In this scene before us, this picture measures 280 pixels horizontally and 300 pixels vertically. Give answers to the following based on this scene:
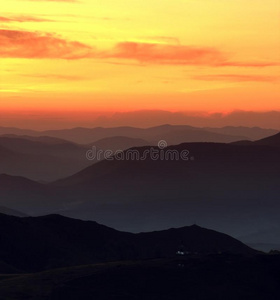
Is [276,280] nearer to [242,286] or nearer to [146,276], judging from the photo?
[242,286]

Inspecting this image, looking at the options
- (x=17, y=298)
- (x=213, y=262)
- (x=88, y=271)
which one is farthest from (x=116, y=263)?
(x=17, y=298)

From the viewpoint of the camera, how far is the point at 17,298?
6673 inches

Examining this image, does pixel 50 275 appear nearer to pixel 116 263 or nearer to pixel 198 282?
pixel 116 263

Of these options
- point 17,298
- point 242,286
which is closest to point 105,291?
point 17,298

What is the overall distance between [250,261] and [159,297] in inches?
1265

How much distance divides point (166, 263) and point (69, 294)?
Answer: 95.2ft

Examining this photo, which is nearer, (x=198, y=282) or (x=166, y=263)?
(x=198, y=282)

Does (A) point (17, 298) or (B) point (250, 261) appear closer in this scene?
(A) point (17, 298)

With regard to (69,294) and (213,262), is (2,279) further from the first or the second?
(213,262)

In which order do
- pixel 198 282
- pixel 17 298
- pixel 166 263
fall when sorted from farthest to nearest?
1. pixel 166 263
2. pixel 198 282
3. pixel 17 298

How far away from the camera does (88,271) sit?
7584 inches

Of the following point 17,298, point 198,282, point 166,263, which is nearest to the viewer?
point 17,298

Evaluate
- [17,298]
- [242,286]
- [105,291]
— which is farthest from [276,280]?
[17,298]

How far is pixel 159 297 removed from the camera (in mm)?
175625
